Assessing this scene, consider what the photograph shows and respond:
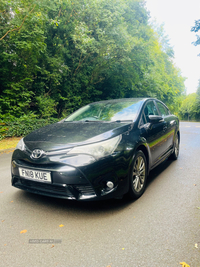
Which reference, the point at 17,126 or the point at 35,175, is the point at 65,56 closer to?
the point at 17,126

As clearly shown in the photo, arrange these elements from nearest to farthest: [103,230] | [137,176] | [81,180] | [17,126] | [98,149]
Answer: [103,230], [81,180], [98,149], [137,176], [17,126]

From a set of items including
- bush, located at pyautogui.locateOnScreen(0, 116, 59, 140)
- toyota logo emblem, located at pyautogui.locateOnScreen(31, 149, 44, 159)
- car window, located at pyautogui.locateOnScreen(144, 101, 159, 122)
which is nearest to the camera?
toyota logo emblem, located at pyautogui.locateOnScreen(31, 149, 44, 159)

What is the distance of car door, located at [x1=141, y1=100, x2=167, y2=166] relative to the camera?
3767 millimetres

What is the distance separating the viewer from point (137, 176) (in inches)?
131

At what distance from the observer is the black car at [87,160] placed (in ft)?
8.69

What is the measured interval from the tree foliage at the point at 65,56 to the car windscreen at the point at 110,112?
683cm

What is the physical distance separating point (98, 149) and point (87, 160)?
0.67 ft

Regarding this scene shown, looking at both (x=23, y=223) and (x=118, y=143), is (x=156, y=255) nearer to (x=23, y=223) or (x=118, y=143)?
(x=118, y=143)

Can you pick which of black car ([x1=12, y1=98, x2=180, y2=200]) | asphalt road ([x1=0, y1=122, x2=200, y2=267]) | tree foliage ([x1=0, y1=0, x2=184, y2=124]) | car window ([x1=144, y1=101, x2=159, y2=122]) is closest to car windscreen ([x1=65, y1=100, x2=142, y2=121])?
black car ([x1=12, y1=98, x2=180, y2=200])

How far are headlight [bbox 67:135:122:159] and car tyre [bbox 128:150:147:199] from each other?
513mm

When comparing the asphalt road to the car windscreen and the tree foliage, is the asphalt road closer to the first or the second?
the car windscreen

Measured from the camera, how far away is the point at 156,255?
2086mm

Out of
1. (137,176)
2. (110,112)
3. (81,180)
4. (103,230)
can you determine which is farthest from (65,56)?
(103,230)

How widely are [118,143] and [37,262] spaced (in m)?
1.61
